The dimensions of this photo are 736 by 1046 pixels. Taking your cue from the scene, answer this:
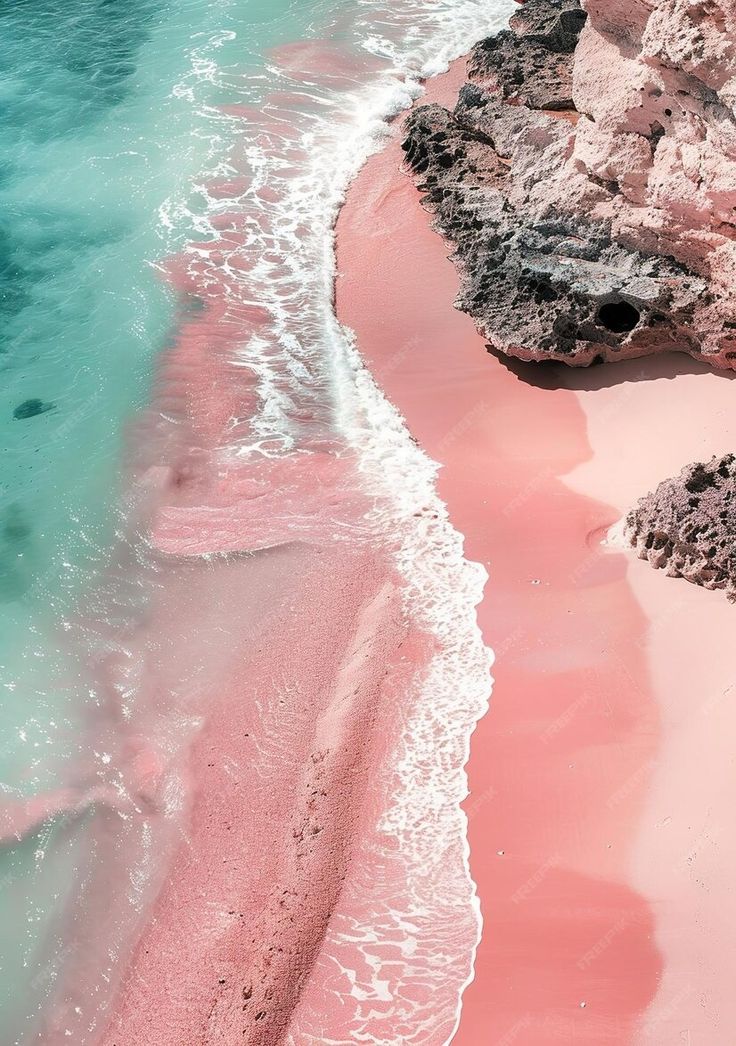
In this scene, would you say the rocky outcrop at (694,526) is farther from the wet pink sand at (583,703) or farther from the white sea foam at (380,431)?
the white sea foam at (380,431)

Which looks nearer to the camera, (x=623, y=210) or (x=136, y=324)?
(x=623, y=210)

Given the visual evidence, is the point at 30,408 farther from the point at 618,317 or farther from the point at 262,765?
the point at 618,317

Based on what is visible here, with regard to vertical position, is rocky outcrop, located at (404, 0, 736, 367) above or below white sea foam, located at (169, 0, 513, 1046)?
above

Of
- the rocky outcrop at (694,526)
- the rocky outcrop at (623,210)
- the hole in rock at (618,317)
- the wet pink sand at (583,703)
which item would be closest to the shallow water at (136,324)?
the wet pink sand at (583,703)

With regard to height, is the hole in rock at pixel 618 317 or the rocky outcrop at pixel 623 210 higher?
the rocky outcrop at pixel 623 210

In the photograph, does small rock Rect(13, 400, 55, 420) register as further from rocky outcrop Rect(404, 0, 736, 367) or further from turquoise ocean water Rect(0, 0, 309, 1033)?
rocky outcrop Rect(404, 0, 736, 367)

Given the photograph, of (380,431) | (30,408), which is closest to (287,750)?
(380,431)

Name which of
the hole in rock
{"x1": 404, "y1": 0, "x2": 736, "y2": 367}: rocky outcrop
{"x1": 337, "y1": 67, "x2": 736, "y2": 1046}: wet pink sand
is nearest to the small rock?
{"x1": 337, "y1": 67, "x2": 736, "y2": 1046}: wet pink sand
